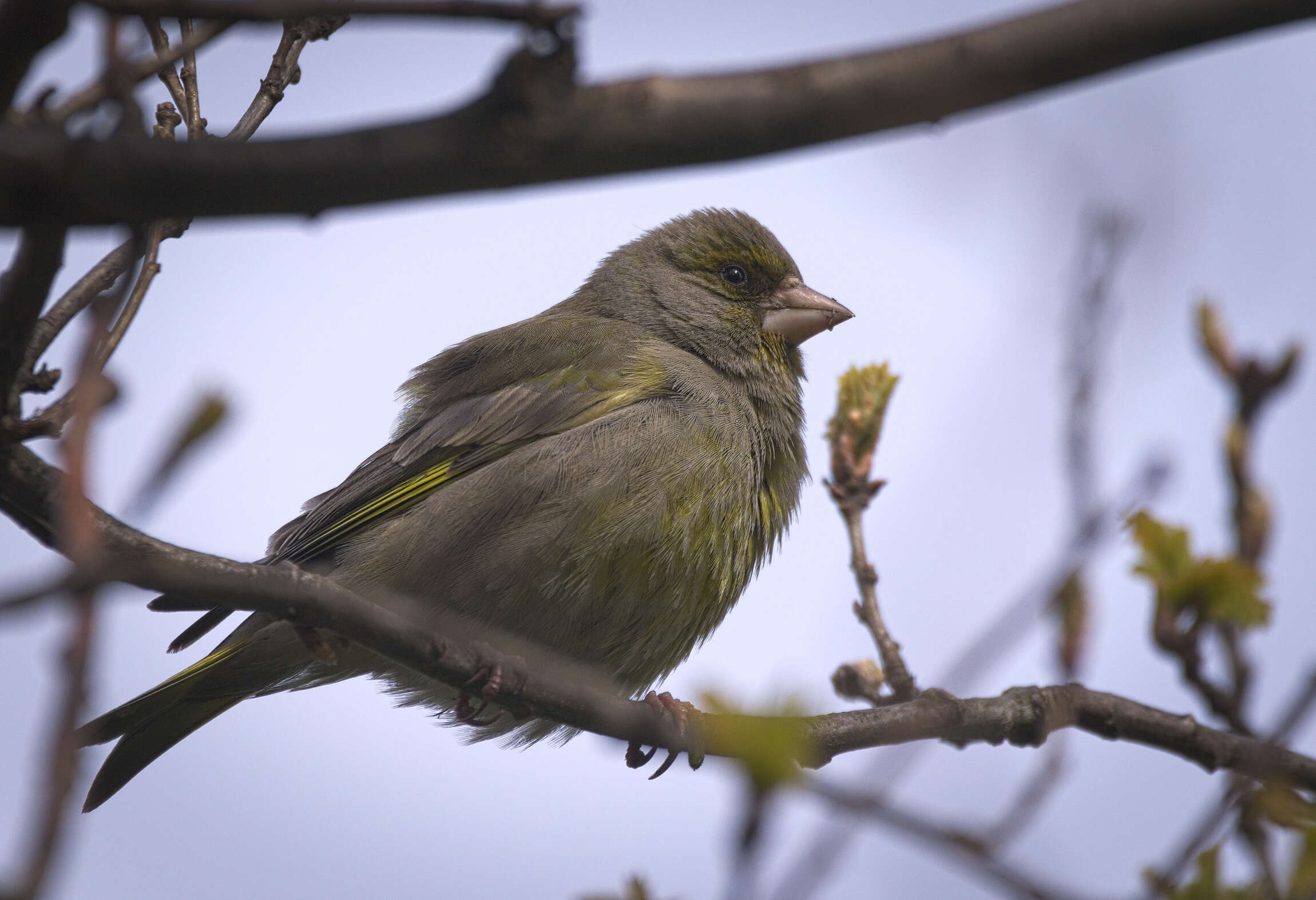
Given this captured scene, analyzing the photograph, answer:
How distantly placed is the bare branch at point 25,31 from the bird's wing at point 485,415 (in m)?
3.00

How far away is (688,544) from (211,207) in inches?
119

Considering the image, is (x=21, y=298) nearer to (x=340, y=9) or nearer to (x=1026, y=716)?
(x=340, y=9)

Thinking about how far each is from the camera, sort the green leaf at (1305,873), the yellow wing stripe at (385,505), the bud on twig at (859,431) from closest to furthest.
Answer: the green leaf at (1305,873) → the bud on twig at (859,431) → the yellow wing stripe at (385,505)

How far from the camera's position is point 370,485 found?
Answer: 16.3 ft

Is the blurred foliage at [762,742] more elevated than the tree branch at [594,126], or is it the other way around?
the tree branch at [594,126]

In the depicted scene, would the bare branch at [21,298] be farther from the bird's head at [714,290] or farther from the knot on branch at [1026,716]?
the bird's head at [714,290]

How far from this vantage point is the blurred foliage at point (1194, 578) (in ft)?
7.09

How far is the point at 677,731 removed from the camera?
4285 mm

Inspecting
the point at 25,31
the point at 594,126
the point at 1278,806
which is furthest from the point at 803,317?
the point at 25,31

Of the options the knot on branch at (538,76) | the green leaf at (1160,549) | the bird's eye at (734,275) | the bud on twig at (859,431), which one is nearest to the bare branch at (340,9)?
the knot on branch at (538,76)

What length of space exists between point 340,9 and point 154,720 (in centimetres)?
384

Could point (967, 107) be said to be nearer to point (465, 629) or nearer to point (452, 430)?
point (465, 629)

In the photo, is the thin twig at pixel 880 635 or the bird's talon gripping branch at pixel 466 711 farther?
the bird's talon gripping branch at pixel 466 711

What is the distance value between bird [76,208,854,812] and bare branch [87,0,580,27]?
9.43 ft
